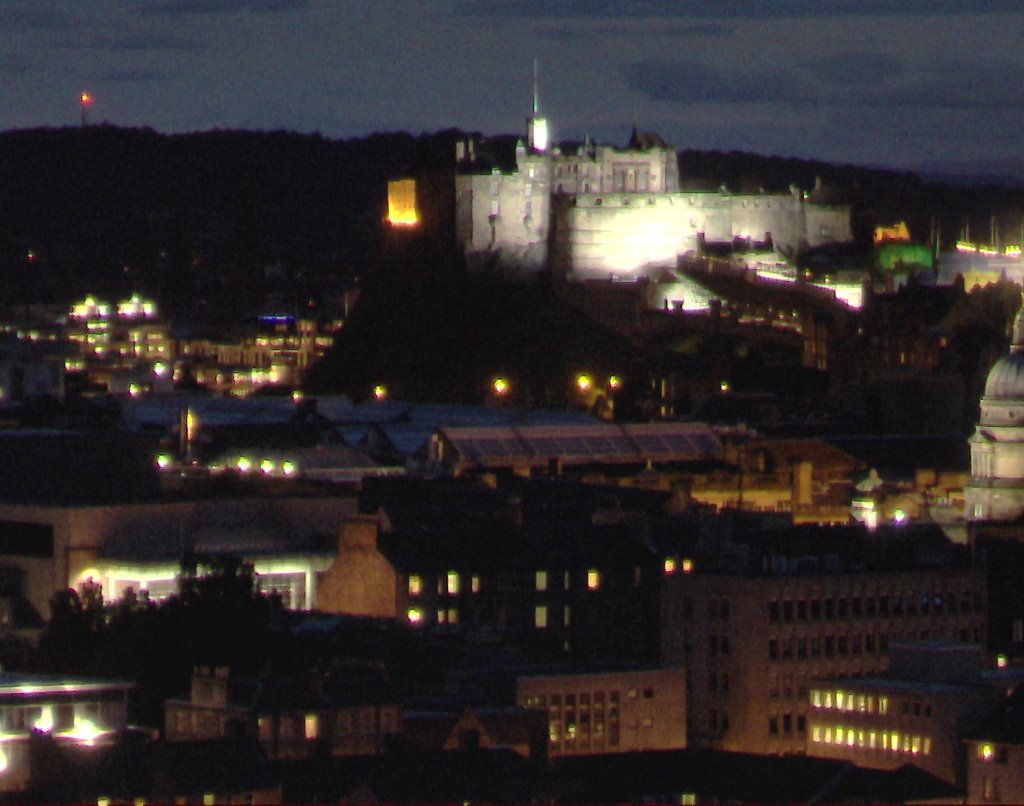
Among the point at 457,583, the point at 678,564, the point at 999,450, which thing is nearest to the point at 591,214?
the point at 999,450

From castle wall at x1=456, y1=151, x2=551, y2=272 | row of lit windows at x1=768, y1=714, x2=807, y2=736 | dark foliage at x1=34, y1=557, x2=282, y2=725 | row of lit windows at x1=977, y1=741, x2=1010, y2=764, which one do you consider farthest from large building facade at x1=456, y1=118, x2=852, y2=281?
row of lit windows at x1=977, y1=741, x2=1010, y2=764

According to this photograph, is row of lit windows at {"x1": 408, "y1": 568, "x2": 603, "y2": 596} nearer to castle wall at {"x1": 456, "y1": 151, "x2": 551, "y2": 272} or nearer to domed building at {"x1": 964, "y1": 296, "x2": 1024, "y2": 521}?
domed building at {"x1": 964, "y1": 296, "x2": 1024, "y2": 521}

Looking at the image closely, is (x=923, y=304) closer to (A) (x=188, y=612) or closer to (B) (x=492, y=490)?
(B) (x=492, y=490)

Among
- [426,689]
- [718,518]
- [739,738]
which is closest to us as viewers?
[426,689]

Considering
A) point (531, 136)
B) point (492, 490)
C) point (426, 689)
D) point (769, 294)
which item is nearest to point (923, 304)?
point (769, 294)

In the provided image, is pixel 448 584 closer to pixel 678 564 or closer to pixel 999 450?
pixel 678 564

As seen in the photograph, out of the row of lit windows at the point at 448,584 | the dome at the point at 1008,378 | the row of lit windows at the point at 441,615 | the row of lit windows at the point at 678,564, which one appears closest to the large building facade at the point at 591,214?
the dome at the point at 1008,378

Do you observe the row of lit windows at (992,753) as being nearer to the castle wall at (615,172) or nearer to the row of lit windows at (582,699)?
the row of lit windows at (582,699)
